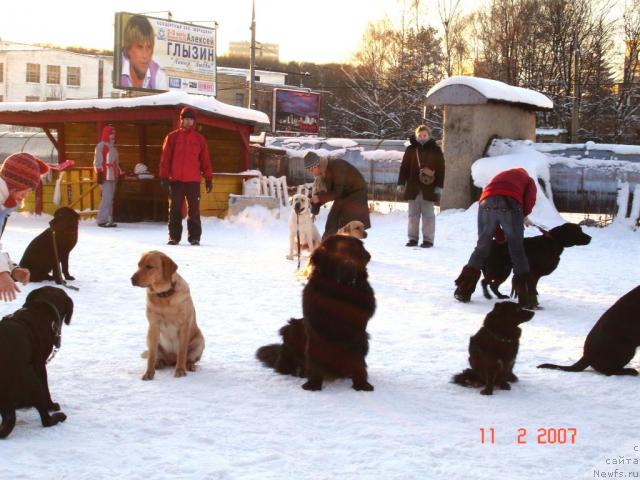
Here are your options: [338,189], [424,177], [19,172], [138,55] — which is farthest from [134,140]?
[19,172]

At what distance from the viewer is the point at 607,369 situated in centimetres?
513

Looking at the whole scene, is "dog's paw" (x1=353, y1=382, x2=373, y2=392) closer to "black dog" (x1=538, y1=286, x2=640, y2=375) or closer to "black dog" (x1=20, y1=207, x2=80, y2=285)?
"black dog" (x1=538, y1=286, x2=640, y2=375)

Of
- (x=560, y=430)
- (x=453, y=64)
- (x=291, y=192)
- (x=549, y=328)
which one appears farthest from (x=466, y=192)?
(x=453, y=64)

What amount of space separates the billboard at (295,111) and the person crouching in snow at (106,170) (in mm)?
32804

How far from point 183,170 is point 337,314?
8.01 metres

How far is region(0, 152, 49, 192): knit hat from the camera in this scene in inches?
158

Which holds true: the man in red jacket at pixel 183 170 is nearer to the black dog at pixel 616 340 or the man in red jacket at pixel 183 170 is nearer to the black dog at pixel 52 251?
the black dog at pixel 52 251

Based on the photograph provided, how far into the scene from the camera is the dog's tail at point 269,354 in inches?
205

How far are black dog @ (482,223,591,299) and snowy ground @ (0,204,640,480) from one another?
1.01ft

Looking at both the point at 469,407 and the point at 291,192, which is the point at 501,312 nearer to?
the point at 469,407

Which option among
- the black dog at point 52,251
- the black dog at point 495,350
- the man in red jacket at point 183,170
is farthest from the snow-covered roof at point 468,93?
the black dog at point 495,350

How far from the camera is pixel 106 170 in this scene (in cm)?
1528
